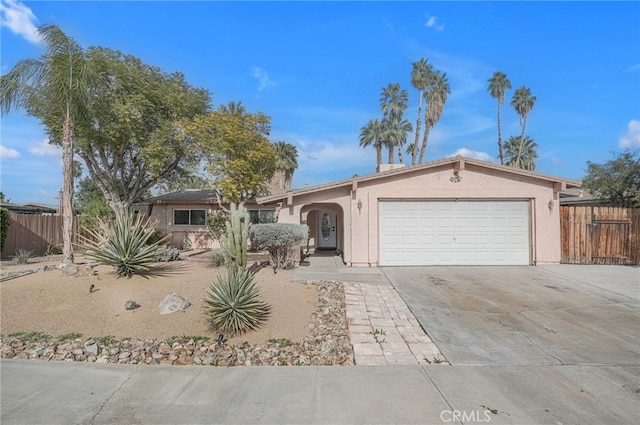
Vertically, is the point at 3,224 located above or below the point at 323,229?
above

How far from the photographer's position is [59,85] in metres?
10.1

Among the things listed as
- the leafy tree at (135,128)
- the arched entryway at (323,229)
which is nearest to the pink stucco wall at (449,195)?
the arched entryway at (323,229)

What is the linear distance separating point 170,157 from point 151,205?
422 centimetres

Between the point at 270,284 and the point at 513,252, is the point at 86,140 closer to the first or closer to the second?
the point at 270,284

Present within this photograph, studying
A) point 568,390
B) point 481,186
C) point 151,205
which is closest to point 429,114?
point 481,186

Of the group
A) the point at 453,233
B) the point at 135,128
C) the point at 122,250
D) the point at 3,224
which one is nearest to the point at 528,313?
the point at 453,233

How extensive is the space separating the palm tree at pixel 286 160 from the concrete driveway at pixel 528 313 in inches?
940

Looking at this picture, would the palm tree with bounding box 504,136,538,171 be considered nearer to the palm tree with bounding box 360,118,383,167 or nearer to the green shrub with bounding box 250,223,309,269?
the palm tree with bounding box 360,118,383,167

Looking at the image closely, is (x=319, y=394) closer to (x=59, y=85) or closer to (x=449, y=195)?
(x=449, y=195)

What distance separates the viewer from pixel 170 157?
18.6 meters

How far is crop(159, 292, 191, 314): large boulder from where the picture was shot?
6.54m

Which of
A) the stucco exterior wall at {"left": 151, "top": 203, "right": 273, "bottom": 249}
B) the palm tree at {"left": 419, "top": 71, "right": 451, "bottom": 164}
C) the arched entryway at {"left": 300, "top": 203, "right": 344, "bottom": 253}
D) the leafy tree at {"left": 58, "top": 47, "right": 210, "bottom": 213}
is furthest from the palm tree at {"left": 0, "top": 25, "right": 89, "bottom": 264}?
the palm tree at {"left": 419, "top": 71, "right": 451, "bottom": 164}

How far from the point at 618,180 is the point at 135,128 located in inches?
869

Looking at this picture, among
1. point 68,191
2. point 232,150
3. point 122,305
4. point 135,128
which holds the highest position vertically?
point 135,128
